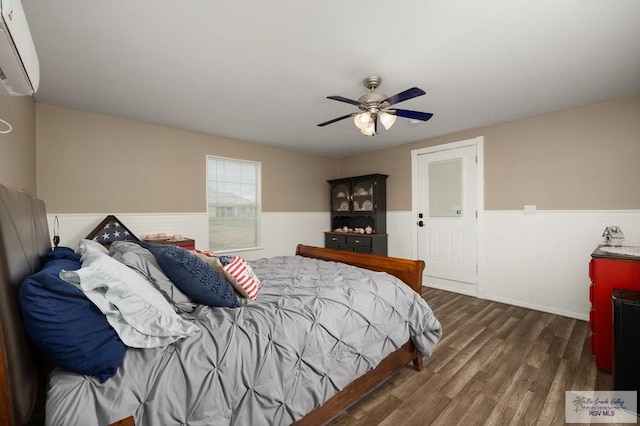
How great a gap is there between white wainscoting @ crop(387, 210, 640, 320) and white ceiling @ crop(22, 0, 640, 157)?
50.2 inches

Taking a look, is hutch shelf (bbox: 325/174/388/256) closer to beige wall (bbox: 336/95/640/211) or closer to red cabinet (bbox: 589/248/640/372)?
beige wall (bbox: 336/95/640/211)

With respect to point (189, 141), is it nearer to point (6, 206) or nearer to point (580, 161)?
point (6, 206)

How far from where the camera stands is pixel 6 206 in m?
0.98

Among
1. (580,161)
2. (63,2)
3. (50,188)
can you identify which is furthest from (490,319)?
(50,188)

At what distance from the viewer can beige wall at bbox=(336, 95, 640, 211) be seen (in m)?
2.82

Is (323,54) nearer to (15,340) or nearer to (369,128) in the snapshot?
(369,128)

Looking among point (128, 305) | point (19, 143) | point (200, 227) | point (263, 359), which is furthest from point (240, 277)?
point (200, 227)

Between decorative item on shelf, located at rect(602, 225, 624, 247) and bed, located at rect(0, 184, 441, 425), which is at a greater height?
decorative item on shelf, located at rect(602, 225, 624, 247)

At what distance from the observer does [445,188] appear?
4.18 m

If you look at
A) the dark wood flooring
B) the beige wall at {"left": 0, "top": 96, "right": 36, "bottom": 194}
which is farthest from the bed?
the beige wall at {"left": 0, "top": 96, "right": 36, "bottom": 194}

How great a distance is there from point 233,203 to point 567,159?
439 cm

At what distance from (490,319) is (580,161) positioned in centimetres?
202

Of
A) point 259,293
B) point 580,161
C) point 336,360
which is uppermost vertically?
point 580,161

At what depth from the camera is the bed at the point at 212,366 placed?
89 centimetres
